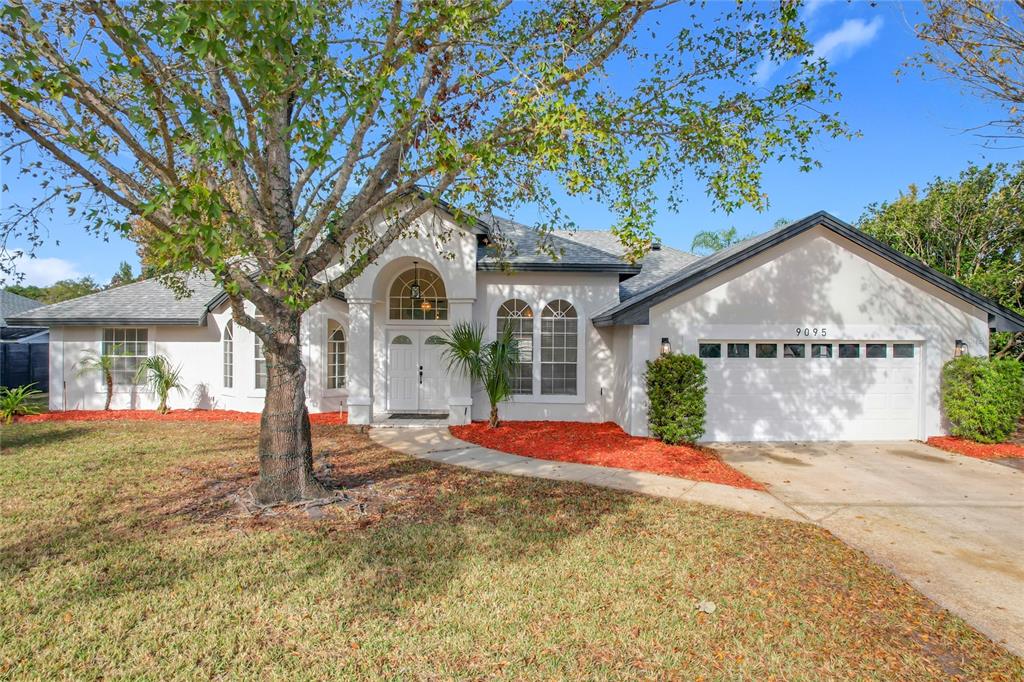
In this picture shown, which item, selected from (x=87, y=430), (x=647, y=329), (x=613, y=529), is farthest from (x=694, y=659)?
(x=87, y=430)

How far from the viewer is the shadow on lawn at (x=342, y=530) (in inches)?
182

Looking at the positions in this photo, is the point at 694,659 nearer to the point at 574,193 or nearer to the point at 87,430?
the point at 574,193

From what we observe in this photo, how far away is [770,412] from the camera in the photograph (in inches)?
435

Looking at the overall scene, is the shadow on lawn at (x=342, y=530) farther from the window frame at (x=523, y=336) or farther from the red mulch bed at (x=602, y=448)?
the window frame at (x=523, y=336)

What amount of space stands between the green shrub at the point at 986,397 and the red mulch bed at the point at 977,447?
17cm

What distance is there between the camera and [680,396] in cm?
1002

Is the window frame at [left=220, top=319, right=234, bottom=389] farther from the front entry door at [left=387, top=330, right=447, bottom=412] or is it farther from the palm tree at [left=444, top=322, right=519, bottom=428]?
the palm tree at [left=444, top=322, right=519, bottom=428]

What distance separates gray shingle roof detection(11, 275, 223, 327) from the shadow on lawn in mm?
8531

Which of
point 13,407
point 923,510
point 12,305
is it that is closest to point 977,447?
point 923,510

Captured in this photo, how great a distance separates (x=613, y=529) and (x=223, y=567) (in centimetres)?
401

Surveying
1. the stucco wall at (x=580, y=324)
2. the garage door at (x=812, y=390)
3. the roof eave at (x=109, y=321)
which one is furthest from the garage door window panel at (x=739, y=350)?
the roof eave at (x=109, y=321)

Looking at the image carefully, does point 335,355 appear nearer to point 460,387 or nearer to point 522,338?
point 460,387

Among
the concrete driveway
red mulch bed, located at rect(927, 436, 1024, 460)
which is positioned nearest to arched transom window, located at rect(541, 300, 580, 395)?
the concrete driveway

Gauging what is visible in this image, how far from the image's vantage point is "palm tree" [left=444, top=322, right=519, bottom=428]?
11.8 metres
